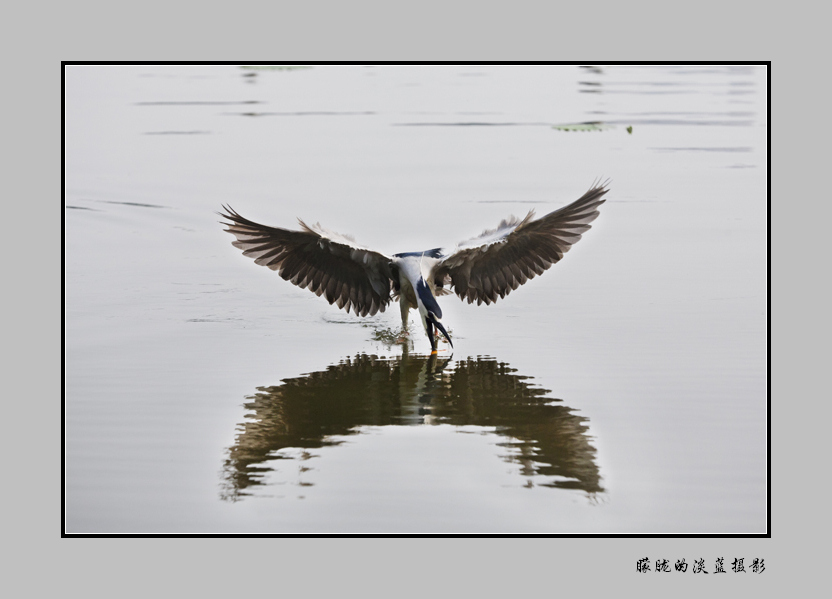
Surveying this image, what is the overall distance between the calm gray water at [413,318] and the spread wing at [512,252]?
374mm

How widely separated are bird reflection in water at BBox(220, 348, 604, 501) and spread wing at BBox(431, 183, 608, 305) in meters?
1.03

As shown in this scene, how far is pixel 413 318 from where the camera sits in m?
9.08

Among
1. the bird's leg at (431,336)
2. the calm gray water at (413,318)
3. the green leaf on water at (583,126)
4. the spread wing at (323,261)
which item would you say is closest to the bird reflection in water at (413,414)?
the calm gray water at (413,318)

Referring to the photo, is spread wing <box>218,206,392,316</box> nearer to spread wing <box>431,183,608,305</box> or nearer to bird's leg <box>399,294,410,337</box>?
bird's leg <box>399,294,410,337</box>

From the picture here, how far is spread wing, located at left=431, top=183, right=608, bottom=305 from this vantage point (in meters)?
7.85

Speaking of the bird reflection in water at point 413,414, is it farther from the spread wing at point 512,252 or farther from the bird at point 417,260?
the spread wing at point 512,252

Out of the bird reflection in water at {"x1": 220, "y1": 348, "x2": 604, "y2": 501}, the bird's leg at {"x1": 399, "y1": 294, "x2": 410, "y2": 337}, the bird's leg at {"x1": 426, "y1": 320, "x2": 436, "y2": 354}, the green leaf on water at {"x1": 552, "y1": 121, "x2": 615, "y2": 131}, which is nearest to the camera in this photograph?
the bird reflection in water at {"x1": 220, "y1": 348, "x2": 604, "y2": 501}

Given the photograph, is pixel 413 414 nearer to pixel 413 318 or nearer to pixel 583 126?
pixel 413 318

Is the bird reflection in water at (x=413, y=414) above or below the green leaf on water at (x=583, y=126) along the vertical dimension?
below

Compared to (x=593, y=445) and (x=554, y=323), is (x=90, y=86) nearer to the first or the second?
(x=554, y=323)

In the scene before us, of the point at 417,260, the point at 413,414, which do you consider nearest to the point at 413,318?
the point at 417,260

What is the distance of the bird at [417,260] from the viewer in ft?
25.8

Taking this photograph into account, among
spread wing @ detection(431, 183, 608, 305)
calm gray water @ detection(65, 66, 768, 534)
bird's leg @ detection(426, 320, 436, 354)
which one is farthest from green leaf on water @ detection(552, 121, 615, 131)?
bird's leg @ detection(426, 320, 436, 354)

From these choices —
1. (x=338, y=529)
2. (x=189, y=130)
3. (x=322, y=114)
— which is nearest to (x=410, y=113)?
(x=322, y=114)
